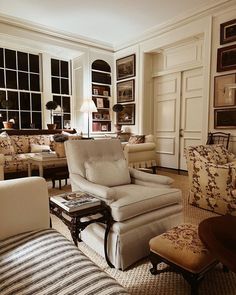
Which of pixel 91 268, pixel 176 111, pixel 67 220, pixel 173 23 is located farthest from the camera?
pixel 176 111

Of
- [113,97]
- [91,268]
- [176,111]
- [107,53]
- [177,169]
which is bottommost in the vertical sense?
[177,169]

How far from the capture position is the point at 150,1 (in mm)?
4070

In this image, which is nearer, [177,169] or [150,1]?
[150,1]

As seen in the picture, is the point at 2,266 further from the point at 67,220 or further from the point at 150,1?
the point at 150,1

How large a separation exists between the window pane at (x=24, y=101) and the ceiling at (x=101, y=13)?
1.63 metres

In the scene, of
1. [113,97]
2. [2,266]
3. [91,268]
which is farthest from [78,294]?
[113,97]

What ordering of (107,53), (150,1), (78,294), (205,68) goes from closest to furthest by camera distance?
(78,294), (150,1), (205,68), (107,53)

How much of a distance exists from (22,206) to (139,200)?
0.84 metres

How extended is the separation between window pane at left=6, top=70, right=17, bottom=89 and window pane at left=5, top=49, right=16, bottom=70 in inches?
5.4

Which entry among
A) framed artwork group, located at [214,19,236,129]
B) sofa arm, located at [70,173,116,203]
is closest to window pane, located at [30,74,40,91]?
framed artwork group, located at [214,19,236,129]

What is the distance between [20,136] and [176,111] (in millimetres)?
3482

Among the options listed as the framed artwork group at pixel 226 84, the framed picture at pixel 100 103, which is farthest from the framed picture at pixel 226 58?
the framed picture at pixel 100 103

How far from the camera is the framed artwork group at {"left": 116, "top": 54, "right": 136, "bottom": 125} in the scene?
594 centimetres

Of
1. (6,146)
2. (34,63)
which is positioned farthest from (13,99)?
(6,146)
